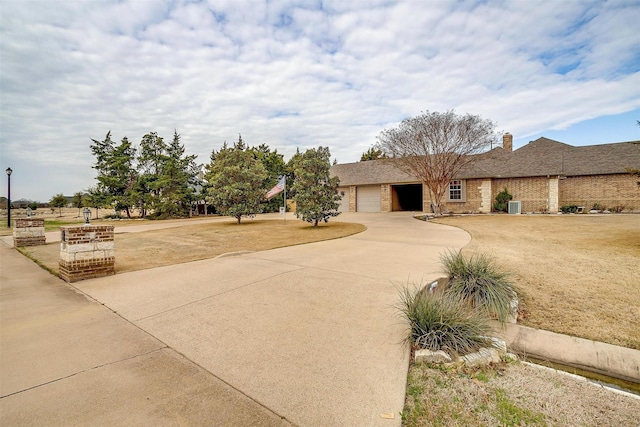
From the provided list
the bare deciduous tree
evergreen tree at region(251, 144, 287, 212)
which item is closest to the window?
the bare deciduous tree

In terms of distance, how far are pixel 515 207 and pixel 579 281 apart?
17.9m

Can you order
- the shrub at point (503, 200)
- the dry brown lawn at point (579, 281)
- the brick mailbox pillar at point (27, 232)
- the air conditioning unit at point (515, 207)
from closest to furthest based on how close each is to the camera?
1. the dry brown lawn at point (579, 281)
2. the brick mailbox pillar at point (27, 232)
3. the air conditioning unit at point (515, 207)
4. the shrub at point (503, 200)

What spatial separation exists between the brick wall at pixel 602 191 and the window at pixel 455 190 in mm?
6577

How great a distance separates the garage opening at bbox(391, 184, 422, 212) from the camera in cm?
2712

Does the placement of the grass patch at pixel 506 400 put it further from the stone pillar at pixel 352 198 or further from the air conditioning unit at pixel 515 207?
the stone pillar at pixel 352 198

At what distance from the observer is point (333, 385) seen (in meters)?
2.43

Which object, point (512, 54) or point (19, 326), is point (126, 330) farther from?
point (512, 54)

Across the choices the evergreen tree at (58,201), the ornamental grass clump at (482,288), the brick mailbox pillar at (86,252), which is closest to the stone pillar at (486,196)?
the ornamental grass clump at (482,288)

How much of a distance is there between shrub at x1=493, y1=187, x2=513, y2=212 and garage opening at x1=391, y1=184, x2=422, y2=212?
298 inches

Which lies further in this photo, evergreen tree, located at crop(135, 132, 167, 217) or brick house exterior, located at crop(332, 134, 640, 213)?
evergreen tree, located at crop(135, 132, 167, 217)

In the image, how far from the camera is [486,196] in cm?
2217

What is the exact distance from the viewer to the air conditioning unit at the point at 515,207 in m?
20.5

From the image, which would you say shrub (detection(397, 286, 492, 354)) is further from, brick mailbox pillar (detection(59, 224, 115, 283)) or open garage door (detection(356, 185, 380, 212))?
open garage door (detection(356, 185, 380, 212))

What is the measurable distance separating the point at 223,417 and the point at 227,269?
178 inches
